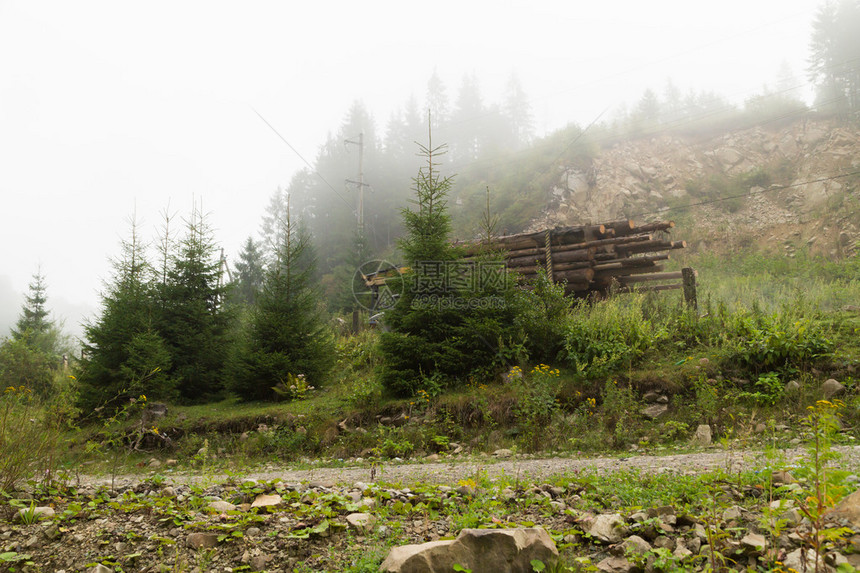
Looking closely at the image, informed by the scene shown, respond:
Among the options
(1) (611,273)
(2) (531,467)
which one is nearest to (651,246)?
(1) (611,273)

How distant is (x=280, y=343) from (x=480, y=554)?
10.7 metres

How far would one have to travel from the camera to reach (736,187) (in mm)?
30844

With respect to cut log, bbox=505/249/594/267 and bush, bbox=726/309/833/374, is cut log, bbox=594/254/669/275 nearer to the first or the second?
cut log, bbox=505/249/594/267

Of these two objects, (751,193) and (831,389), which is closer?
(831,389)

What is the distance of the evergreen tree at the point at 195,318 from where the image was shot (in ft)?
44.7

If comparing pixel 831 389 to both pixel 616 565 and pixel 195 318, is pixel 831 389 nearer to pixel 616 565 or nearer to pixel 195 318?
pixel 616 565

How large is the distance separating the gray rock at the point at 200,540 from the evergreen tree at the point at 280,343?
29.0ft

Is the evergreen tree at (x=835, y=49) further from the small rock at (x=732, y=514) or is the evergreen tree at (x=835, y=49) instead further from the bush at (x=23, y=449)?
the bush at (x=23, y=449)

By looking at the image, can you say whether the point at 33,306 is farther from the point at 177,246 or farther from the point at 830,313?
the point at 830,313

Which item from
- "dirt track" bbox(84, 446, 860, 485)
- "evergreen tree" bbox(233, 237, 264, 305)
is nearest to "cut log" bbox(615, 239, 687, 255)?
"dirt track" bbox(84, 446, 860, 485)

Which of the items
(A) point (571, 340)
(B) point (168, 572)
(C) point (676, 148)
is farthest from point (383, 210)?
(B) point (168, 572)

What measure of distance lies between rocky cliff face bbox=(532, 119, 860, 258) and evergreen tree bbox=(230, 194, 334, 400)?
22.8m

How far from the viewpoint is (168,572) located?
3.11m

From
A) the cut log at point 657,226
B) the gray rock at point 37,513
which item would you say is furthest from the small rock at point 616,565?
the cut log at point 657,226
